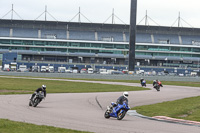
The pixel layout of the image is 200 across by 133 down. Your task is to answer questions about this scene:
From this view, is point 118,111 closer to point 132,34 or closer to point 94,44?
point 132,34

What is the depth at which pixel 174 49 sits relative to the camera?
138375mm

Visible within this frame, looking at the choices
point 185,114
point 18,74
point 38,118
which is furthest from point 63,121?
point 18,74

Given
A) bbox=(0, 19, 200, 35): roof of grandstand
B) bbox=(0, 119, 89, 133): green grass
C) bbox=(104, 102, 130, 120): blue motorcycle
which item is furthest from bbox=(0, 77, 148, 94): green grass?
bbox=(0, 19, 200, 35): roof of grandstand

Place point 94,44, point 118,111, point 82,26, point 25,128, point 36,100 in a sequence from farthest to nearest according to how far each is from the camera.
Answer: point 82,26
point 94,44
point 36,100
point 118,111
point 25,128

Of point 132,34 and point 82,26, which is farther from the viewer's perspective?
point 82,26

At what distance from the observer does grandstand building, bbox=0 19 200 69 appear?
135 m

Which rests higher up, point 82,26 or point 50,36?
point 82,26

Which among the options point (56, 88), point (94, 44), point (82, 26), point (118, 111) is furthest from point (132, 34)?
point (118, 111)

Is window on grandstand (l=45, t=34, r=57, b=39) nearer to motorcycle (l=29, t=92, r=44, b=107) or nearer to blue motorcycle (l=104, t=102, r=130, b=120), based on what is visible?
motorcycle (l=29, t=92, r=44, b=107)

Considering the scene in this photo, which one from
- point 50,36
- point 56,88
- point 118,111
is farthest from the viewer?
point 50,36

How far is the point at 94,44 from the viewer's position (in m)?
136

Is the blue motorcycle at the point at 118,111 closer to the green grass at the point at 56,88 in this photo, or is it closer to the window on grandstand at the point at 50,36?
the green grass at the point at 56,88

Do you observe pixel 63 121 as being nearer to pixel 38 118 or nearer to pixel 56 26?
pixel 38 118

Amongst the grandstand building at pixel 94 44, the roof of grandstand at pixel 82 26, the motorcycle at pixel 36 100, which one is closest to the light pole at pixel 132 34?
the grandstand building at pixel 94 44
